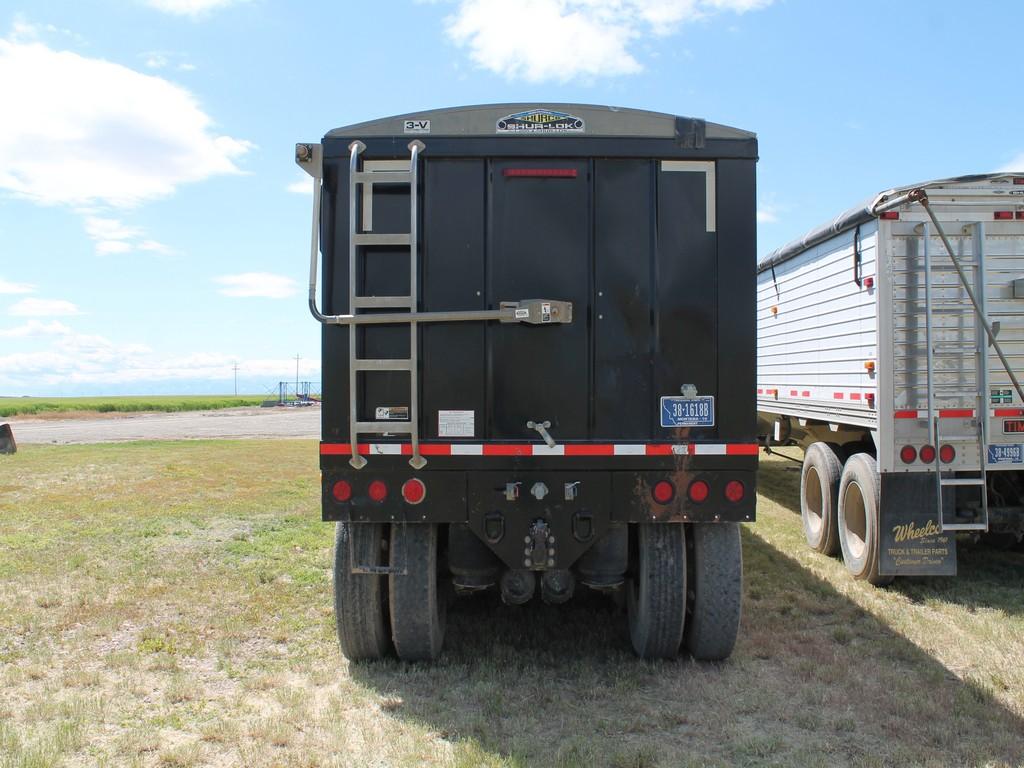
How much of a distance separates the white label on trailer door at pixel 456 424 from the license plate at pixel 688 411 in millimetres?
1065

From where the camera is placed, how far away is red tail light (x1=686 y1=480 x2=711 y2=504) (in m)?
4.19

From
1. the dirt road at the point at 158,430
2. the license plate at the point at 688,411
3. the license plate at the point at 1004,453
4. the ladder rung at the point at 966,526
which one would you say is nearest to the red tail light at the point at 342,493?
the license plate at the point at 688,411

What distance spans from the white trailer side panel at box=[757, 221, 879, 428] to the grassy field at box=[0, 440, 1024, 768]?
5.32 ft

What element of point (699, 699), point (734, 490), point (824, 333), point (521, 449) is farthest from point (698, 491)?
point (824, 333)

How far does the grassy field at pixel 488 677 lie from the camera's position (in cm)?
357

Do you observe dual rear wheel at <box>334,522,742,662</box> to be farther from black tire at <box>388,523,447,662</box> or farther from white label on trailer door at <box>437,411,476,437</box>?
white label on trailer door at <box>437,411,476,437</box>

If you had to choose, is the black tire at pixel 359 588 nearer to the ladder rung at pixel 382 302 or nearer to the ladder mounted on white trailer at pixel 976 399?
the ladder rung at pixel 382 302

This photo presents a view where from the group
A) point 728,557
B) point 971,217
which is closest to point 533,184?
point 728,557

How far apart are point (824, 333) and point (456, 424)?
4.89 metres

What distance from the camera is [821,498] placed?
7.91 m

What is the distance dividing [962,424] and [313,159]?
5195 mm

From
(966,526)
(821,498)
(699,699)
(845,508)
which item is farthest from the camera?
(821,498)

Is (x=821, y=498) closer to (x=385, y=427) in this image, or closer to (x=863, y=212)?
(x=863, y=212)

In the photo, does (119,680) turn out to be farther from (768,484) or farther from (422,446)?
(768,484)
